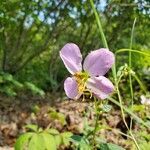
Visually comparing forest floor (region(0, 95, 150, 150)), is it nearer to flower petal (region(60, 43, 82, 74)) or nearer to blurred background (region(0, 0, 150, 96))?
blurred background (region(0, 0, 150, 96))

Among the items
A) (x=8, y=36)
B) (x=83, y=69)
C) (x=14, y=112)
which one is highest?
(x=8, y=36)

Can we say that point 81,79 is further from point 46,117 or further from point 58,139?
point 46,117

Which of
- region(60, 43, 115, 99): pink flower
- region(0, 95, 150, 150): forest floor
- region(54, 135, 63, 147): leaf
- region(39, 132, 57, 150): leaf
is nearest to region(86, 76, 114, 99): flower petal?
region(60, 43, 115, 99): pink flower

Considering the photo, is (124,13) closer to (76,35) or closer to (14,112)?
(76,35)

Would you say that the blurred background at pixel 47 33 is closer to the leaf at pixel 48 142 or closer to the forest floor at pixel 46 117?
the forest floor at pixel 46 117

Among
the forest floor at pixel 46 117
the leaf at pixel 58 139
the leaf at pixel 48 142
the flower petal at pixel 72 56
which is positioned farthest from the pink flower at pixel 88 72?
the forest floor at pixel 46 117

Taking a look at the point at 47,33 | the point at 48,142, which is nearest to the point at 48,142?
the point at 48,142

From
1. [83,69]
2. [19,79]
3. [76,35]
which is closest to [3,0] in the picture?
[19,79]
